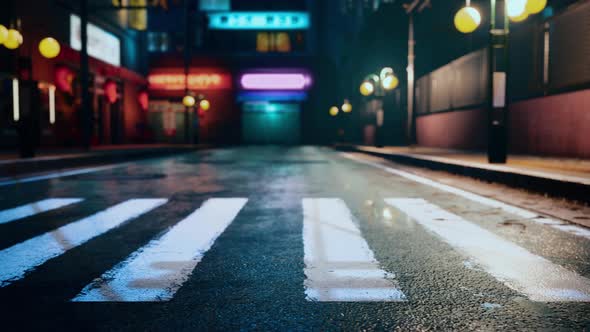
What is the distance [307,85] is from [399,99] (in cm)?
1613

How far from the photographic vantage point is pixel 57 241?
5.21 m

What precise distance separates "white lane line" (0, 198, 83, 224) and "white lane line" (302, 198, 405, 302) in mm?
3484

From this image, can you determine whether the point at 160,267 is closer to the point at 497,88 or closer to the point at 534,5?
the point at 534,5

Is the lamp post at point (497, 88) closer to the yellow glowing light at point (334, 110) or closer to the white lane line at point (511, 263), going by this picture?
the white lane line at point (511, 263)

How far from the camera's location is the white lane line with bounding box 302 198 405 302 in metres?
3.46

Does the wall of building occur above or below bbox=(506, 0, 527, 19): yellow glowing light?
below

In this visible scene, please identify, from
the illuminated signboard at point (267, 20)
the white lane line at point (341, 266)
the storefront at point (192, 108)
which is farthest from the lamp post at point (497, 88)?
the illuminated signboard at point (267, 20)

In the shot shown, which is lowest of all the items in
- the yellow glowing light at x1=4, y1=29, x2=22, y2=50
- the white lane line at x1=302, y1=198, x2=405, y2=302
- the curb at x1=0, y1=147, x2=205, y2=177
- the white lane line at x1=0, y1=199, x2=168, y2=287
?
the white lane line at x1=0, y1=199, x2=168, y2=287

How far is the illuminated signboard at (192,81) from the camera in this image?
51.5m

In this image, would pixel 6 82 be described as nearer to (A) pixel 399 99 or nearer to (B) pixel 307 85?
(A) pixel 399 99

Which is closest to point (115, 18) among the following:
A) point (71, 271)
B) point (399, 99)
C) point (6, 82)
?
point (399, 99)

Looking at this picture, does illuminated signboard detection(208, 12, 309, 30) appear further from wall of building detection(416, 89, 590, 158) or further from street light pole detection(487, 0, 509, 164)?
street light pole detection(487, 0, 509, 164)

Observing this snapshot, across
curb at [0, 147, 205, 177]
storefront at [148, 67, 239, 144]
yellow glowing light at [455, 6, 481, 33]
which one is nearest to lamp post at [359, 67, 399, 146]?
curb at [0, 147, 205, 177]

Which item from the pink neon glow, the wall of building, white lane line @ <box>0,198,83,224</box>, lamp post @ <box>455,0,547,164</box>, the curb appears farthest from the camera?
the pink neon glow
